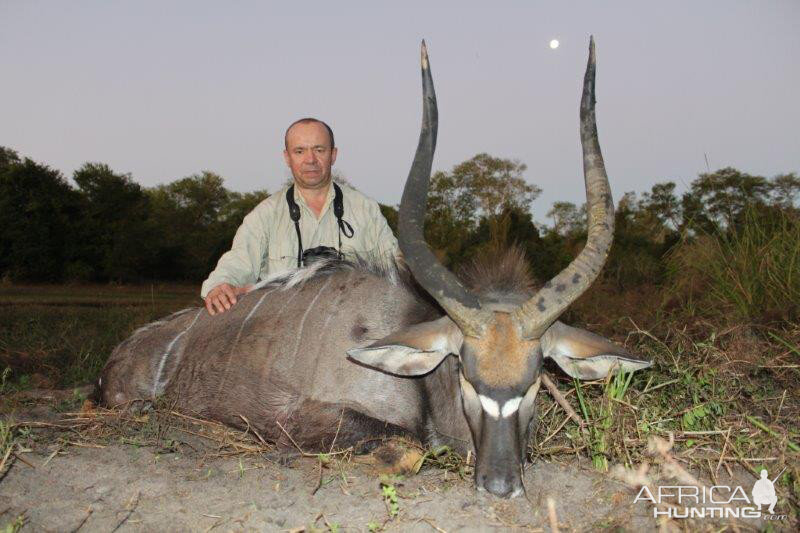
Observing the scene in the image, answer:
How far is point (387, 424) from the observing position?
2906 mm

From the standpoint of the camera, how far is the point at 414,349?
2.81 metres

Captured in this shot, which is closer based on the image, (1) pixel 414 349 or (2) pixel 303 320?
(1) pixel 414 349

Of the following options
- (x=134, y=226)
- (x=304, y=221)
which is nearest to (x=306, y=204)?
(x=304, y=221)

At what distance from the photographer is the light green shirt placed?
4.34 metres

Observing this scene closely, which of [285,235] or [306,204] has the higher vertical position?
[306,204]

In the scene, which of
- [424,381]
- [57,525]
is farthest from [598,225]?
[57,525]

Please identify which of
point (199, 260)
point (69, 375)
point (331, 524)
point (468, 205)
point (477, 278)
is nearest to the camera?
point (331, 524)

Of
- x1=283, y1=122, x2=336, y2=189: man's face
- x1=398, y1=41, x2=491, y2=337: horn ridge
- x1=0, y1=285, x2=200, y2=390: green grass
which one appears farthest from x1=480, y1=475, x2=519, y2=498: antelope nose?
x1=0, y1=285, x2=200, y2=390: green grass

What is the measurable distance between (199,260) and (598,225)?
1917cm

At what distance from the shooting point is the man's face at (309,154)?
4.55 metres

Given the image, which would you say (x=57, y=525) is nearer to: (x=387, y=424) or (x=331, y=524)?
(x=331, y=524)

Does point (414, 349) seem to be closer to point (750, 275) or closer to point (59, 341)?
point (750, 275)
